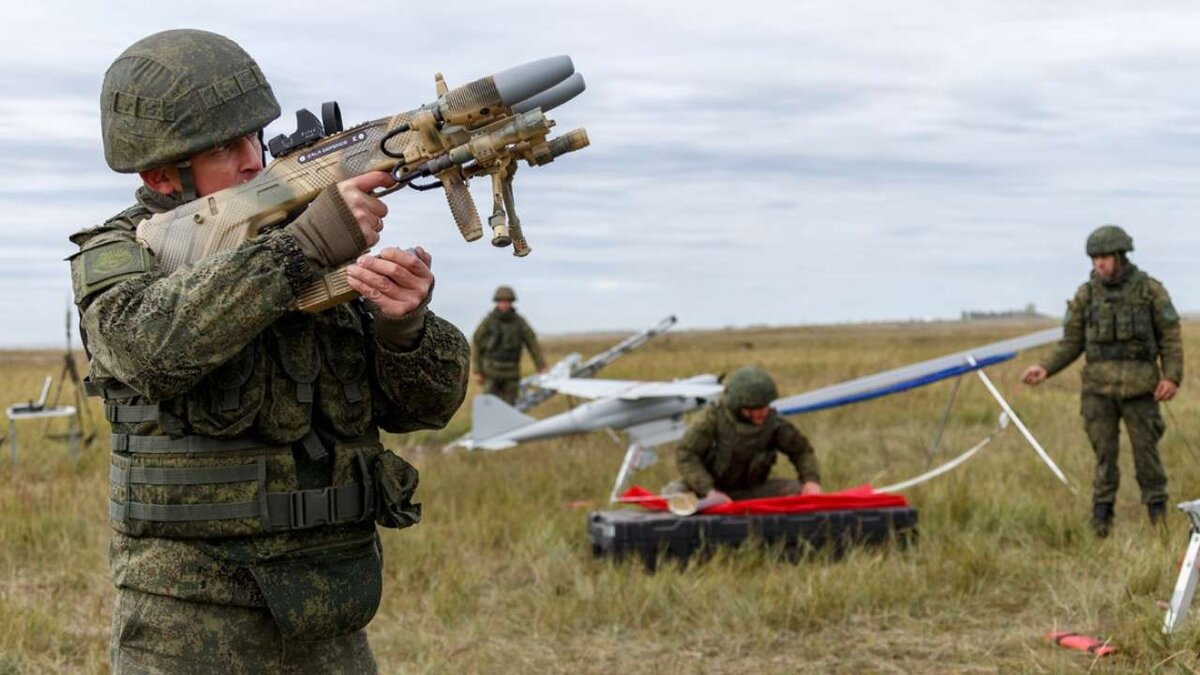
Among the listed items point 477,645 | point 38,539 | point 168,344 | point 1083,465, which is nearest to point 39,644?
point 477,645

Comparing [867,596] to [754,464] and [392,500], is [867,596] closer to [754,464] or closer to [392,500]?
[754,464]

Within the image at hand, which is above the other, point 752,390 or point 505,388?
point 752,390

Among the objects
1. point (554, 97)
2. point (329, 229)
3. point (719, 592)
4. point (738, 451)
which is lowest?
point (719, 592)

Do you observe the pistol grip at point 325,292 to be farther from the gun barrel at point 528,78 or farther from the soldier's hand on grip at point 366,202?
the gun barrel at point 528,78

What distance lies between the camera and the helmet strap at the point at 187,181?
285 centimetres

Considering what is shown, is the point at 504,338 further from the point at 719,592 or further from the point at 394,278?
the point at 394,278

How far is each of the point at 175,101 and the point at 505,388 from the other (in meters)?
15.1

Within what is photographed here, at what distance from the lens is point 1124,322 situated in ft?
32.0

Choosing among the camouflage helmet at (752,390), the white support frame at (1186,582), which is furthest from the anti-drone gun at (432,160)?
the camouflage helmet at (752,390)

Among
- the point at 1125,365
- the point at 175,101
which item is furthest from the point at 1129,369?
the point at 175,101

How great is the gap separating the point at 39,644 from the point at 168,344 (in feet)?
14.8

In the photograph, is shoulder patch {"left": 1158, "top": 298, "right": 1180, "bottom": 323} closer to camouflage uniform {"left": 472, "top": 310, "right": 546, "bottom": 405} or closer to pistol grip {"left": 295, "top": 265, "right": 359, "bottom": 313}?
pistol grip {"left": 295, "top": 265, "right": 359, "bottom": 313}

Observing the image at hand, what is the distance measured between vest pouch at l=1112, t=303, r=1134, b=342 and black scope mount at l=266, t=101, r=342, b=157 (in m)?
8.24

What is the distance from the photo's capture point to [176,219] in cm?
277
